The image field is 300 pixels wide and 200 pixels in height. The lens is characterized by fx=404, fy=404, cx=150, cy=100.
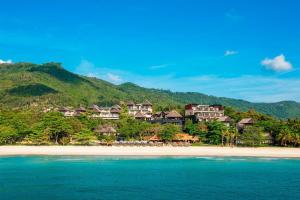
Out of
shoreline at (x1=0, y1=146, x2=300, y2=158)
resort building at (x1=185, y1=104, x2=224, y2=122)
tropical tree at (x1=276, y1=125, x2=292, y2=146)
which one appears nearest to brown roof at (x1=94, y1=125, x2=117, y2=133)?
shoreline at (x1=0, y1=146, x2=300, y2=158)

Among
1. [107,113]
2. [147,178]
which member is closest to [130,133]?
[107,113]

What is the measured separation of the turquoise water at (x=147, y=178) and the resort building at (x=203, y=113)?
110 feet

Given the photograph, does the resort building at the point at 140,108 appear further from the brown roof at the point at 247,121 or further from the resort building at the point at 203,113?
the brown roof at the point at 247,121

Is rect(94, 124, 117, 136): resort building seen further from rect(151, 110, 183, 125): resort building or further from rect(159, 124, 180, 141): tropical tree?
rect(151, 110, 183, 125): resort building

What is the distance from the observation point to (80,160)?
56500mm

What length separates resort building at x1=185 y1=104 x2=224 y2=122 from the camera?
3634 inches

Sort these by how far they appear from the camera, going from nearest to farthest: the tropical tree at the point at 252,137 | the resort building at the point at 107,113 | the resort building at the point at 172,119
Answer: the tropical tree at the point at 252,137
the resort building at the point at 172,119
the resort building at the point at 107,113

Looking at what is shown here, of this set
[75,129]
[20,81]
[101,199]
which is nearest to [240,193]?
[101,199]

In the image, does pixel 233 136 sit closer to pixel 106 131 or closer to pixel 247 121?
pixel 247 121

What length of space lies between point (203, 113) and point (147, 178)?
54852mm

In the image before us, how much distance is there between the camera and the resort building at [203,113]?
92.3 meters

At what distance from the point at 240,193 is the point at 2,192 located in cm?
1932

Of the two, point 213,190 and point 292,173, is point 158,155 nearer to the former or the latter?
point 292,173

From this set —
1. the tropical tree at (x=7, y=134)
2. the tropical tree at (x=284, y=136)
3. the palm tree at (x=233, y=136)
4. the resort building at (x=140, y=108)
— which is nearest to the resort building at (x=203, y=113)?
the resort building at (x=140, y=108)
